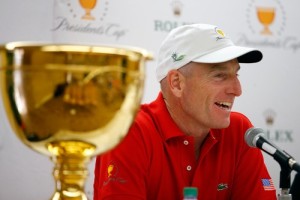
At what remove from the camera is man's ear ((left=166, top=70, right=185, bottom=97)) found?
173cm

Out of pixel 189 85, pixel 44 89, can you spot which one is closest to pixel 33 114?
pixel 44 89

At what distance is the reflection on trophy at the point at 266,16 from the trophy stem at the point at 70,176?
2.30 m

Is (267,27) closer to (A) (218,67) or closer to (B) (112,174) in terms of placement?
(A) (218,67)

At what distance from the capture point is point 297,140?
3000 mm

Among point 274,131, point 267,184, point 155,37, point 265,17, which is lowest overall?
point 267,184

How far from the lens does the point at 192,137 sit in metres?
1.73

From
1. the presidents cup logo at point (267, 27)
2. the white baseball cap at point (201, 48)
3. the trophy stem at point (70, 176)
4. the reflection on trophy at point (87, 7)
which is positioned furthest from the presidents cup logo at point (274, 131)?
the trophy stem at point (70, 176)

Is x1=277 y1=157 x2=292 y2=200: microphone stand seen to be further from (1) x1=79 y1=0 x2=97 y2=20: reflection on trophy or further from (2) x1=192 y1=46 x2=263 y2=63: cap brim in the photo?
(1) x1=79 y1=0 x2=97 y2=20: reflection on trophy

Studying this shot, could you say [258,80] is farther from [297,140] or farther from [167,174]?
[167,174]

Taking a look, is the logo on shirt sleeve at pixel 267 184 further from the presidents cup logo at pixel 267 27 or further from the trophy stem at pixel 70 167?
the presidents cup logo at pixel 267 27

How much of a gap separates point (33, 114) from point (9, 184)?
6.07ft

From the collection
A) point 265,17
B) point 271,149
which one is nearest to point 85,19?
point 265,17

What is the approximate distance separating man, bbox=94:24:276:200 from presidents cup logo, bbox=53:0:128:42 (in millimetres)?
900

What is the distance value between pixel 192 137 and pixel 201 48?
28 cm
